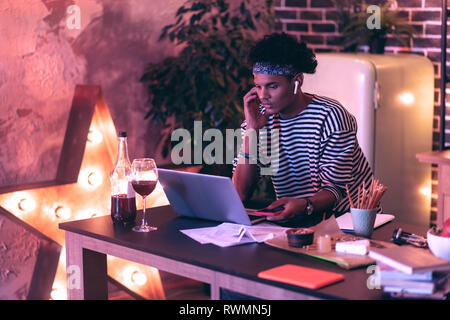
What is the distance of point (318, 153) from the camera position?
253cm

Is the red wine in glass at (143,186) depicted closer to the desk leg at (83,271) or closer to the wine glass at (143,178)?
the wine glass at (143,178)

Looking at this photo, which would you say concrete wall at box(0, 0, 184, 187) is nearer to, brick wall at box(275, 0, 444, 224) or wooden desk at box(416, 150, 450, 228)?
brick wall at box(275, 0, 444, 224)

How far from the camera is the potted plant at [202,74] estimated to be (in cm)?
361

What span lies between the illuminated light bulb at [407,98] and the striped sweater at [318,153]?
3.93ft

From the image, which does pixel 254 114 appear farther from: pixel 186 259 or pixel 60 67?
pixel 60 67

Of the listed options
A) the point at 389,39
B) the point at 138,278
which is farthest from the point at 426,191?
the point at 138,278

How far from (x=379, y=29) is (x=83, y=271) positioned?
2.45 m

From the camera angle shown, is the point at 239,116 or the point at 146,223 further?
the point at 239,116

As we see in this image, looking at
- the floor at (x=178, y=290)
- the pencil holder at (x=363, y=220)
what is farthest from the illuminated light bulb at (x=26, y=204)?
the pencil holder at (x=363, y=220)
